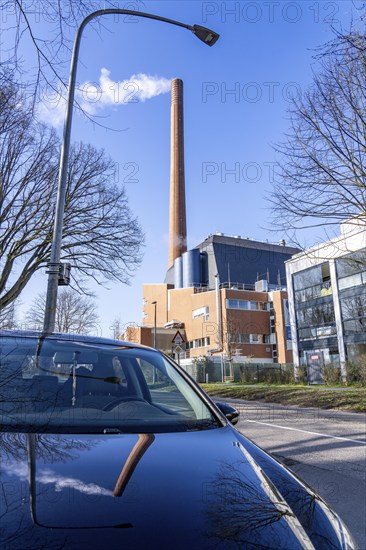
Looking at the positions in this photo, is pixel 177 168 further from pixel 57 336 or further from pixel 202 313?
pixel 57 336

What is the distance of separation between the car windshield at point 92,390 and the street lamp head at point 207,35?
635 cm

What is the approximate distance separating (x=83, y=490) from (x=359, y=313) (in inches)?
1185

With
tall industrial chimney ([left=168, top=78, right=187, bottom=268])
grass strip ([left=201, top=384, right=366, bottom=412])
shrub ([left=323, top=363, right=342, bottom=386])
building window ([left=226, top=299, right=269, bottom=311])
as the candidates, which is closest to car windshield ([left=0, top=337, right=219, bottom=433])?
grass strip ([left=201, top=384, right=366, bottom=412])

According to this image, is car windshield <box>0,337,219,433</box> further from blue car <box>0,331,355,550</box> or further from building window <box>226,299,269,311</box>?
building window <box>226,299,269,311</box>

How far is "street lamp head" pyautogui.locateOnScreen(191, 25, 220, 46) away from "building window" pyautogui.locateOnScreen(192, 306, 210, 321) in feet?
171

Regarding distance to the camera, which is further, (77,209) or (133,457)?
(77,209)

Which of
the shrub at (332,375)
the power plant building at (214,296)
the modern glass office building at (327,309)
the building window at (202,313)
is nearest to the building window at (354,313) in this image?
the modern glass office building at (327,309)

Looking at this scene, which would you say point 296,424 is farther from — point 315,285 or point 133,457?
point 315,285

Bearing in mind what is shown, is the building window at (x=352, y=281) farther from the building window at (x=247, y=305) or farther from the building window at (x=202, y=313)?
the building window at (x=202, y=313)

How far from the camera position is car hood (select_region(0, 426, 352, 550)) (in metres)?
1.21

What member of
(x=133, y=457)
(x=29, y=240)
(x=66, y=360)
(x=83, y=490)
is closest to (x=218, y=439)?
(x=133, y=457)

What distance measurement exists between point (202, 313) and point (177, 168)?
72.5ft

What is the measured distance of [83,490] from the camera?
1455 millimetres

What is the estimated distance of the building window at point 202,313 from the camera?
58781 mm
